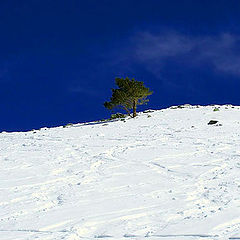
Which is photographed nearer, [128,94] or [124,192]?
[124,192]

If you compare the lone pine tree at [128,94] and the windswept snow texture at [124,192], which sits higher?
the lone pine tree at [128,94]

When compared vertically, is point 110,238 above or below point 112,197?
below

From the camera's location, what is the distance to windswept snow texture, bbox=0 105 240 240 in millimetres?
6504

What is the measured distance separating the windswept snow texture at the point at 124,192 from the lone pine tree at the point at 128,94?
962 inches

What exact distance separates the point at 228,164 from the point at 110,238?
7.24 metres

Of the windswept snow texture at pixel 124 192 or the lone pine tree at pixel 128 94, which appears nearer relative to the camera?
the windswept snow texture at pixel 124 192

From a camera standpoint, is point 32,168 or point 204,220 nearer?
point 204,220

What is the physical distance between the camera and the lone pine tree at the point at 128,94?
4144cm

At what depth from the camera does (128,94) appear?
4150cm

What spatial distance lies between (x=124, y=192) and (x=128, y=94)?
107 feet

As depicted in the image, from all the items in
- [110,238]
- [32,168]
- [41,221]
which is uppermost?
[32,168]

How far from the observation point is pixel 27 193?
9742mm

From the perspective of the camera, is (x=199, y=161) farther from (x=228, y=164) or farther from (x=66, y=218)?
(x=66, y=218)

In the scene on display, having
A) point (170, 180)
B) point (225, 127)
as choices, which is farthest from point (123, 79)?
point (170, 180)
